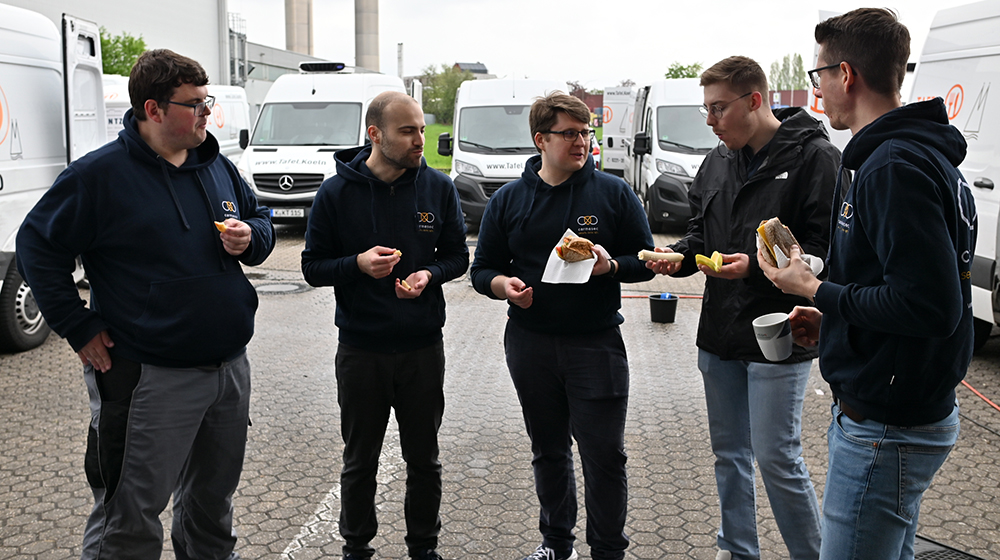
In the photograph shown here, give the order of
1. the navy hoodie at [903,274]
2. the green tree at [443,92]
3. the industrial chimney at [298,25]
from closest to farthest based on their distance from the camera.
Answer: the navy hoodie at [903,274] < the green tree at [443,92] < the industrial chimney at [298,25]

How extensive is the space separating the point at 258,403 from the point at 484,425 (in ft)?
5.97

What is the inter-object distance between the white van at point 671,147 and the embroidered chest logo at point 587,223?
1136 centimetres

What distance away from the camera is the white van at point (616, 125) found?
24.7 m

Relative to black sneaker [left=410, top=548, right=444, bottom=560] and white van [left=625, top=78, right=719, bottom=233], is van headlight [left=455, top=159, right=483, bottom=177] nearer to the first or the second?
white van [left=625, top=78, right=719, bottom=233]

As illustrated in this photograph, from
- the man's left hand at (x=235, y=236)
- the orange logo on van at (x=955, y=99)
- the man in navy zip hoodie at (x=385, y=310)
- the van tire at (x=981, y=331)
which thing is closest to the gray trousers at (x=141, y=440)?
the man's left hand at (x=235, y=236)

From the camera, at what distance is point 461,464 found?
17.0ft

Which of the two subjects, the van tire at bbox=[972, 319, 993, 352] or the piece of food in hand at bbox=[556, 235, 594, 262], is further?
the van tire at bbox=[972, 319, 993, 352]

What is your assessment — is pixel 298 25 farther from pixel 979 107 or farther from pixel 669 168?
pixel 979 107

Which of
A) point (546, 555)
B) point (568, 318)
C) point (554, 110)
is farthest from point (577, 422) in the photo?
point (554, 110)

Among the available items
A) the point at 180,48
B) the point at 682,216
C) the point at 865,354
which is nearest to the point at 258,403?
the point at 865,354

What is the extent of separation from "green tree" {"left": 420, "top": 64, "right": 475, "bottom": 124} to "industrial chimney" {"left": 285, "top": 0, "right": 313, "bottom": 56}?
85.0 feet

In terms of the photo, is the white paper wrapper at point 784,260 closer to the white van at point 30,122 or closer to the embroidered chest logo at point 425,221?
the embroidered chest logo at point 425,221

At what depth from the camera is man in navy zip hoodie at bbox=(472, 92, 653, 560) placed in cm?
360

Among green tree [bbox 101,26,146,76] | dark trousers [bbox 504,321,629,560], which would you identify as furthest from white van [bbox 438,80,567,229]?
green tree [bbox 101,26,146,76]
